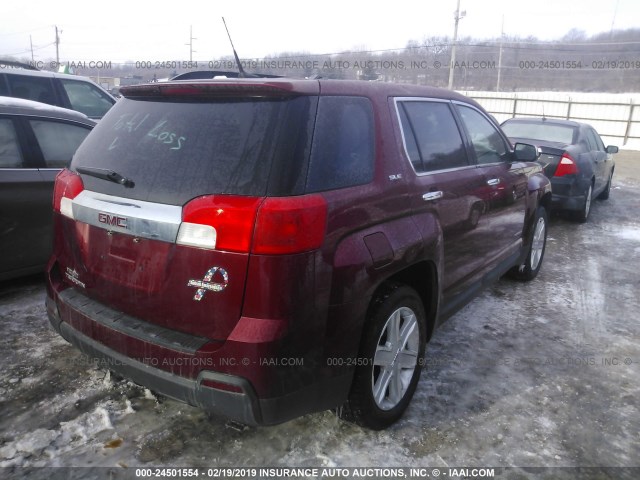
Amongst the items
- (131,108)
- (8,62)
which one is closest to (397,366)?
(131,108)

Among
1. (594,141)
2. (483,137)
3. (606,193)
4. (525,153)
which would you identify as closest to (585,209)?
(594,141)

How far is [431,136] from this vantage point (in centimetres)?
307

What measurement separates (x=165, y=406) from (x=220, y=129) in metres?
1.59

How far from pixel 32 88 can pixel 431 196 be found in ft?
24.4

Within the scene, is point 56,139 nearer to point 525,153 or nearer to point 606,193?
point 525,153

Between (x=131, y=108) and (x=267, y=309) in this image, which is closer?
(x=267, y=309)

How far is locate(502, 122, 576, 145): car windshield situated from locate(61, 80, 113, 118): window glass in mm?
6996

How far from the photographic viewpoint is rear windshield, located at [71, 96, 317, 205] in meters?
2.04

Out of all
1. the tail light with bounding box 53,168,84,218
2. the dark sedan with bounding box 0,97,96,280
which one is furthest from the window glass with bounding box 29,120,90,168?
the tail light with bounding box 53,168,84,218

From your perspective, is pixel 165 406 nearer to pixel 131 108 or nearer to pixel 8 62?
pixel 131 108

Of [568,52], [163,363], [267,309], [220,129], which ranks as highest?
[568,52]

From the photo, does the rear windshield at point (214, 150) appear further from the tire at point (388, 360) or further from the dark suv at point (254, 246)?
the tire at point (388, 360)

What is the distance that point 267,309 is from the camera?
1971mm

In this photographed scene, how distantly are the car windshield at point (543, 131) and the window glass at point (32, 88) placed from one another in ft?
24.6
